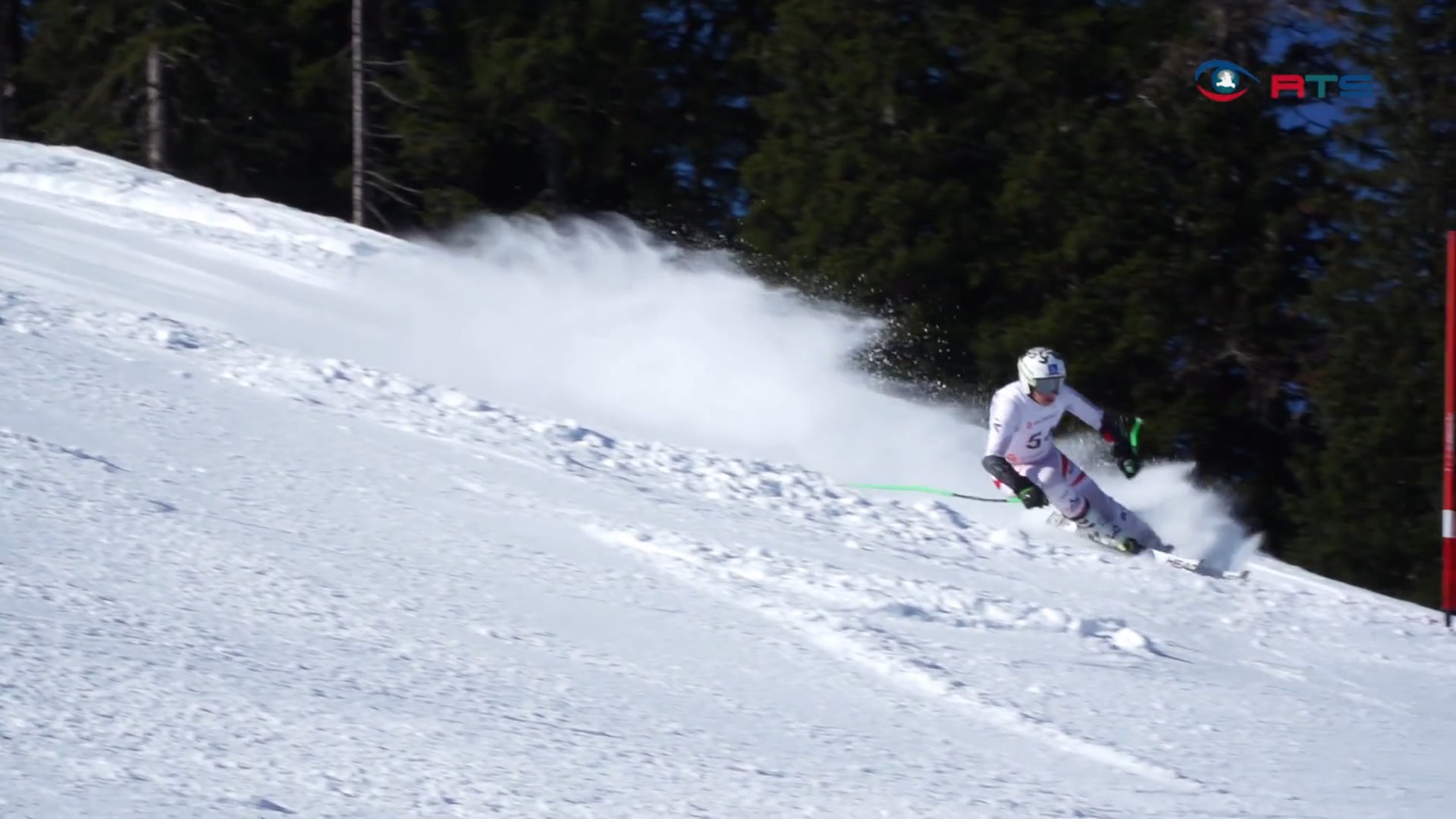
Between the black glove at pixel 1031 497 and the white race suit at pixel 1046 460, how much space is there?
312 mm

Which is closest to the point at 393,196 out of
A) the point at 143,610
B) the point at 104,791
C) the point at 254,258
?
the point at 254,258

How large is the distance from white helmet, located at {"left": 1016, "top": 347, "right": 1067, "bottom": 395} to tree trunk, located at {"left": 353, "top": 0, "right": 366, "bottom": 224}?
1639 cm

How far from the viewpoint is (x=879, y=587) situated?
7.53 metres

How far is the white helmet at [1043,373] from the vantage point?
32.3 feet

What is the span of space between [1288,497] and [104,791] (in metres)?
16.3

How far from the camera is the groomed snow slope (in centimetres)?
466

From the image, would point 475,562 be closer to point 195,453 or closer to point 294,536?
point 294,536

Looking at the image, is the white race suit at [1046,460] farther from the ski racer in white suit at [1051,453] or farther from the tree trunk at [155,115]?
the tree trunk at [155,115]

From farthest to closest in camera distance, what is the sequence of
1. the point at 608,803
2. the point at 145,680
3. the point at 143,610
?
the point at 143,610
the point at 145,680
the point at 608,803

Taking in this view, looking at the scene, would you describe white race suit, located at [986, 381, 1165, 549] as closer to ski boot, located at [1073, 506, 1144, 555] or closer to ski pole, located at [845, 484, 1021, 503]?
ski boot, located at [1073, 506, 1144, 555]

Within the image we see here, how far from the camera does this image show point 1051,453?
32.9ft

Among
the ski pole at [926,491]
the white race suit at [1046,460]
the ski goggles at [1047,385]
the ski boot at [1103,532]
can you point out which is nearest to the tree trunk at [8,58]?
the ski pole at [926,491]

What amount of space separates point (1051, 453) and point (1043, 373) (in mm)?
524

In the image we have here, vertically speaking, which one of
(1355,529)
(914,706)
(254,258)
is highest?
(254,258)
